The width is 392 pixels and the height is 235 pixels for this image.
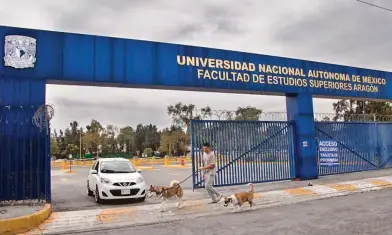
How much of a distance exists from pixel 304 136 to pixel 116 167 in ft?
25.0

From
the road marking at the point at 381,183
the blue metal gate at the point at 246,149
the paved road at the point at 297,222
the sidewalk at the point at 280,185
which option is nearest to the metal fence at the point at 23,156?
the paved road at the point at 297,222

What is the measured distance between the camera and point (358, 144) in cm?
1742

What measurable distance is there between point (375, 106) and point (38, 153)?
4235 centimetres

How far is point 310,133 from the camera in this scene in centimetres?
1505

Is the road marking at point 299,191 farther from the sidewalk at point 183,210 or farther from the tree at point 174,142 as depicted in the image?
the tree at point 174,142

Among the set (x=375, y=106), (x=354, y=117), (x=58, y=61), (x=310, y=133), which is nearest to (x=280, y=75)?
(x=310, y=133)

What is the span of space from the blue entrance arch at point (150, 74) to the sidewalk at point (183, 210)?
177cm

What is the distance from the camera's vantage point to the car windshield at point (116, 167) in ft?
38.2

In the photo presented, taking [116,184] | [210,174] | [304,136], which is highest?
[304,136]

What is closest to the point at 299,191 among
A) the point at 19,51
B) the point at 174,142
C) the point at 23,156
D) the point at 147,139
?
the point at 23,156

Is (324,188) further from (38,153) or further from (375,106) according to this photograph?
(375,106)

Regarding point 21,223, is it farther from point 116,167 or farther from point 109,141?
point 109,141

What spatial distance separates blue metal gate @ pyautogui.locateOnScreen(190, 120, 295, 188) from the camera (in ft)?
42.6

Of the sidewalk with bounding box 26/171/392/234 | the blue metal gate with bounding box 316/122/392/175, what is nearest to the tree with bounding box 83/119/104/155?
the blue metal gate with bounding box 316/122/392/175
